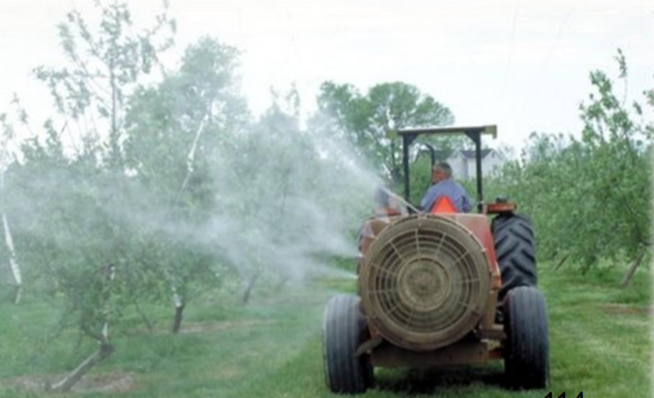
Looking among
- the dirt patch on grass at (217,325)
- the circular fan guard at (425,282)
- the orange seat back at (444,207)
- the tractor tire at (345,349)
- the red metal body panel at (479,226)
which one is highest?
the orange seat back at (444,207)

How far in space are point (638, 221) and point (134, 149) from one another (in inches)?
352

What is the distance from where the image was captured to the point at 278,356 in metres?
12.3

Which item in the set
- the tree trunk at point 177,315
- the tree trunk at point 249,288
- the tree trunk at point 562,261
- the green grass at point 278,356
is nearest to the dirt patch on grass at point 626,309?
the green grass at point 278,356

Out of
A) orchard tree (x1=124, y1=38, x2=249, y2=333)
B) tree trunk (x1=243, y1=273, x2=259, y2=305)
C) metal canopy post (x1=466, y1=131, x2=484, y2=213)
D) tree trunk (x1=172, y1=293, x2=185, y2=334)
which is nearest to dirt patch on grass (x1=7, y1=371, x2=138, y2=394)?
orchard tree (x1=124, y1=38, x2=249, y2=333)

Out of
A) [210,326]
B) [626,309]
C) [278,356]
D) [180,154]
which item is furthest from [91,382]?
[626,309]

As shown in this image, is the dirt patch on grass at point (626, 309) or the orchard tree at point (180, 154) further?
the dirt patch on grass at point (626, 309)

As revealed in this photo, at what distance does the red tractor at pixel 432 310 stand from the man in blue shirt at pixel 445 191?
32 cm

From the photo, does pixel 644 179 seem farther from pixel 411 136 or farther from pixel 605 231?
pixel 411 136

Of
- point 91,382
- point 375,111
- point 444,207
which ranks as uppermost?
point 375,111

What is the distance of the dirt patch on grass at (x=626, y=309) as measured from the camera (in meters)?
16.4

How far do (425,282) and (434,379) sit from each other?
1.84 metres

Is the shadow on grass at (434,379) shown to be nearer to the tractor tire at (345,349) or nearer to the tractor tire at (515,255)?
the tractor tire at (345,349)

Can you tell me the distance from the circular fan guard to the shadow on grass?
3.42ft

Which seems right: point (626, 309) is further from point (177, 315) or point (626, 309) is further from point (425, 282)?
point (425, 282)
